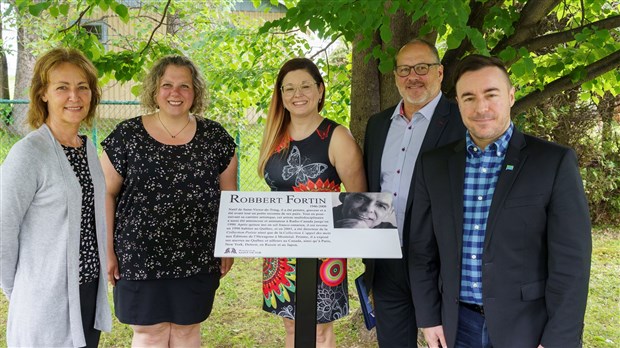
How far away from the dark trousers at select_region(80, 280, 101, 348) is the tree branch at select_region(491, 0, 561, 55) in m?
3.39

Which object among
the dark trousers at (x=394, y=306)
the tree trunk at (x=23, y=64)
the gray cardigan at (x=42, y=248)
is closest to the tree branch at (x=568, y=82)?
the dark trousers at (x=394, y=306)

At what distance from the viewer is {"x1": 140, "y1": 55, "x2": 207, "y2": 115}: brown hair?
3473 millimetres

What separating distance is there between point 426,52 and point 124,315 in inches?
93.1

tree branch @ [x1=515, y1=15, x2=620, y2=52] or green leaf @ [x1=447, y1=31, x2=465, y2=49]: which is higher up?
tree branch @ [x1=515, y1=15, x2=620, y2=52]

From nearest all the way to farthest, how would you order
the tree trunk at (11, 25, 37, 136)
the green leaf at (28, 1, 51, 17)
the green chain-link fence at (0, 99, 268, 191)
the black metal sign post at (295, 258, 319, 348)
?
the black metal sign post at (295, 258, 319, 348) < the green leaf at (28, 1, 51, 17) < the green chain-link fence at (0, 99, 268, 191) < the tree trunk at (11, 25, 37, 136)

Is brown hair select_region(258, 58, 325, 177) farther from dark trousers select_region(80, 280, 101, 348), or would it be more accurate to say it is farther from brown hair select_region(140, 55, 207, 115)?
dark trousers select_region(80, 280, 101, 348)

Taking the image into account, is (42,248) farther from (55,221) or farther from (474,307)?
(474,307)

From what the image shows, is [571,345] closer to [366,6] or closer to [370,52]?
[366,6]

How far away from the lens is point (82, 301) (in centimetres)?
283

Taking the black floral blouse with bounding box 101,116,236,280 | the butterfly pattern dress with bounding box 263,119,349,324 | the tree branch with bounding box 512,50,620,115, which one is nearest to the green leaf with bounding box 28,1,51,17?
the black floral blouse with bounding box 101,116,236,280

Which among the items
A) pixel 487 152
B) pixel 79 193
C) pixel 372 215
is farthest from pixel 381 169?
pixel 79 193

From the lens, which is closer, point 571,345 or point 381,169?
point 571,345

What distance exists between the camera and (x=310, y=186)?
326 cm

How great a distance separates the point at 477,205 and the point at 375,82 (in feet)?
6.77
